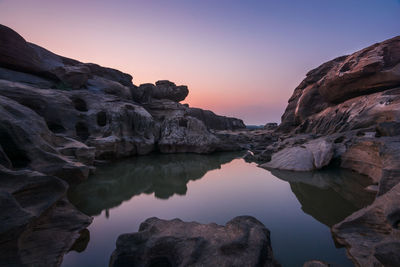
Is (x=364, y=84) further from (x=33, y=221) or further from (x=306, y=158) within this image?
(x=33, y=221)

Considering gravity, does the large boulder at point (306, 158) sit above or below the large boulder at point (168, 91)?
below

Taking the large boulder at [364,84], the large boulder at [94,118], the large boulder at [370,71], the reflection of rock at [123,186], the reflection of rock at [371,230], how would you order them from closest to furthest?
the reflection of rock at [371,230] < the reflection of rock at [123,186] < the large boulder at [94,118] < the large boulder at [364,84] < the large boulder at [370,71]

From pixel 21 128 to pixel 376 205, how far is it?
594 centimetres

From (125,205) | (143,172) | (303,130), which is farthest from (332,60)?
(125,205)

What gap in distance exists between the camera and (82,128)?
9.02 meters

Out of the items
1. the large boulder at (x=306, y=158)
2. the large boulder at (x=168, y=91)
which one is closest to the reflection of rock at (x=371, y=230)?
the large boulder at (x=306, y=158)

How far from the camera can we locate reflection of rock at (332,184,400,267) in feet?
6.48

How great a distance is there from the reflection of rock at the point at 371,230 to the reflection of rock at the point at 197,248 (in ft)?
3.42

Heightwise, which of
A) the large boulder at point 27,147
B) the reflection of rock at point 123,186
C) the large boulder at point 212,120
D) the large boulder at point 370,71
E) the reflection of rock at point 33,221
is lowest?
the reflection of rock at point 123,186

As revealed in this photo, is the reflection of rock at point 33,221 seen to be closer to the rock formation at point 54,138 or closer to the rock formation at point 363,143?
the rock formation at point 54,138

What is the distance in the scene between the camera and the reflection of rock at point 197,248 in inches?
65.7

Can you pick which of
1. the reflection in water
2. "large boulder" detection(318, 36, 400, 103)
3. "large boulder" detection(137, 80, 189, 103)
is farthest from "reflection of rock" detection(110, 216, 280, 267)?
"large boulder" detection(137, 80, 189, 103)

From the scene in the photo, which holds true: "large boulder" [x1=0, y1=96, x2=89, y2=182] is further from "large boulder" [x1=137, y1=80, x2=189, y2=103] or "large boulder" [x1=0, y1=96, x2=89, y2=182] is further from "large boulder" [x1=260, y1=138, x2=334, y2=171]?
"large boulder" [x1=137, y1=80, x2=189, y2=103]

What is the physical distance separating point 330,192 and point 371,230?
2384 millimetres
